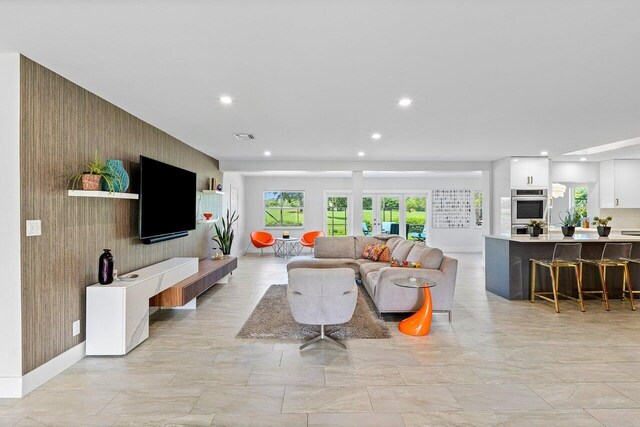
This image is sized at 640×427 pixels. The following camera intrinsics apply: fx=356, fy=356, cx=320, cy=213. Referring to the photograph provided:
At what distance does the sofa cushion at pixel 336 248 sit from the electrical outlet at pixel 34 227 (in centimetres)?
469

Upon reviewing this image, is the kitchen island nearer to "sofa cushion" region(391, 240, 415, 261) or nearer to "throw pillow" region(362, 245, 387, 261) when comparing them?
"sofa cushion" region(391, 240, 415, 261)

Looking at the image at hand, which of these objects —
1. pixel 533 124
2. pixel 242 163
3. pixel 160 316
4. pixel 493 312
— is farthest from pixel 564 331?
pixel 242 163

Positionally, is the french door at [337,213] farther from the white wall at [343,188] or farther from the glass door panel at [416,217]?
the glass door panel at [416,217]

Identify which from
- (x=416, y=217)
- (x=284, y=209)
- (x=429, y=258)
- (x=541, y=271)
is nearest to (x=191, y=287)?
(x=429, y=258)

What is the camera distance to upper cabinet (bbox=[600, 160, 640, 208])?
7566 millimetres

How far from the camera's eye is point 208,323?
4250 mm

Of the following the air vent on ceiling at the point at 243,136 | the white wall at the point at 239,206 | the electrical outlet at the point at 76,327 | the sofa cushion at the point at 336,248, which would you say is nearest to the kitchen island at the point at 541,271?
the sofa cushion at the point at 336,248

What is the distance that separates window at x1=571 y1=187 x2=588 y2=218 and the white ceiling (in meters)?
4.13

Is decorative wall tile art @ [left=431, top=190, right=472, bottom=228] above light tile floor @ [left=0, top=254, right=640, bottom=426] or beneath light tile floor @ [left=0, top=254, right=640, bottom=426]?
above

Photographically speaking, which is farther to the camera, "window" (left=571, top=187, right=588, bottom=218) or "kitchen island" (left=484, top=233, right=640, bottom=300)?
"window" (left=571, top=187, right=588, bottom=218)

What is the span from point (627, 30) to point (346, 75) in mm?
1805

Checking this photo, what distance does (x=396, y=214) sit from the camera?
37.3 feet

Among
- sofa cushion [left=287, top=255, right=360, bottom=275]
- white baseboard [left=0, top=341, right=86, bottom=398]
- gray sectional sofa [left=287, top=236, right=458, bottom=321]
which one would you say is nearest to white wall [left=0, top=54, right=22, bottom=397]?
white baseboard [left=0, top=341, right=86, bottom=398]

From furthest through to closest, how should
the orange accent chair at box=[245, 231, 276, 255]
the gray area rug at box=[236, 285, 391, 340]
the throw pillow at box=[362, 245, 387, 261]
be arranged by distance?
the orange accent chair at box=[245, 231, 276, 255] < the throw pillow at box=[362, 245, 387, 261] < the gray area rug at box=[236, 285, 391, 340]
